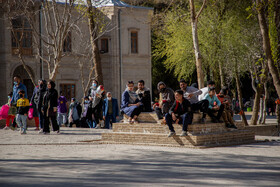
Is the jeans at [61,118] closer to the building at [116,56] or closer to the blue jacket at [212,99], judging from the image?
the blue jacket at [212,99]

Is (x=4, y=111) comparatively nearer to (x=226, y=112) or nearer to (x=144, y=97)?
(x=144, y=97)

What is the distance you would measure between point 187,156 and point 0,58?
2700cm

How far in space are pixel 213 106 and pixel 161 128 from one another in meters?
1.74

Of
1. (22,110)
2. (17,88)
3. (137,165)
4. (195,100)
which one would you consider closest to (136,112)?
(195,100)

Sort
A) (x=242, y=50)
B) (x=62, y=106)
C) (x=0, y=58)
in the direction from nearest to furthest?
(x=62, y=106) → (x=242, y=50) → (x=0, y=58)

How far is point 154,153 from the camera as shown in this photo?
424 inches

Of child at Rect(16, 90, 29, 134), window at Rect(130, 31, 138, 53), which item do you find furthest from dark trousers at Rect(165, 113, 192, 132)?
window at Rect(130, 31, 138, 53)

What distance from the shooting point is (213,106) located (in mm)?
13266

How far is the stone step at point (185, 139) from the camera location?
1188 cm

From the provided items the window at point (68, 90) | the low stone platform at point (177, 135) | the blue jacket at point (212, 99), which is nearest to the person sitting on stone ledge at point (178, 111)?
the low stone platform at point (177, 135)

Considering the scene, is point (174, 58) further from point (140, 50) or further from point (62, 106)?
point (140, 50)

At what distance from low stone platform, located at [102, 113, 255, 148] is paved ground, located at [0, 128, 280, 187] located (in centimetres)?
45

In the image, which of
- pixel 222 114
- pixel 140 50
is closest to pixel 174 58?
pixel 140 50

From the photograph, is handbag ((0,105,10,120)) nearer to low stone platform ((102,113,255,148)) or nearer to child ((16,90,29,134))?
child ((16,90,29,134))
